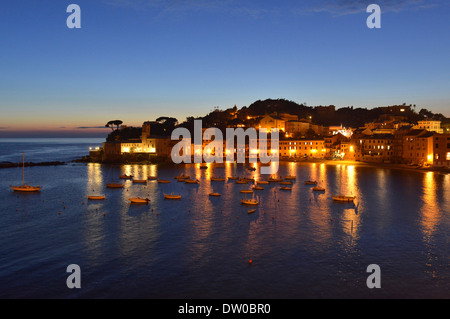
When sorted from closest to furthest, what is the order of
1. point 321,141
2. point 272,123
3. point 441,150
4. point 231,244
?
point 231,244 < point 441,150 < point 321,141 < point 272,123

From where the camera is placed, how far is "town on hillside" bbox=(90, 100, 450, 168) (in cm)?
8838

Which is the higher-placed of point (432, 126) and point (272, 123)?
point (272, 123)

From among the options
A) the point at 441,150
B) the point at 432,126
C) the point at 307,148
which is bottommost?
the point at 441,150

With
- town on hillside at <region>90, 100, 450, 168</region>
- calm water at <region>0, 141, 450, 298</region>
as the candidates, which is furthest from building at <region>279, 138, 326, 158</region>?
calm water at <region>0, 141, 450, 298</region>

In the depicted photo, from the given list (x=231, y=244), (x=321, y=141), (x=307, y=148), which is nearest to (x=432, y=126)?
(x=321, y=141)

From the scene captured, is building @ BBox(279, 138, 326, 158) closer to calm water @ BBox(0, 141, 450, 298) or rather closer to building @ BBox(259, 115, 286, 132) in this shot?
building @ BBox(259, 115, 286, 132)

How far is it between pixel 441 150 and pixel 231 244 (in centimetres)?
7561

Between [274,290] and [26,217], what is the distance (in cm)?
2862

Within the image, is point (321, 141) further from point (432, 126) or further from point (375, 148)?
point (432, 126)

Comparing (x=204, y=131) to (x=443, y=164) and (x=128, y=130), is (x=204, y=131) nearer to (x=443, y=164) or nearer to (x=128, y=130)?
(x=128, y=130)

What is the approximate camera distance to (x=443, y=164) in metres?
81.2

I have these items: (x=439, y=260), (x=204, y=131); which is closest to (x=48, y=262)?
(x=439, y=260)

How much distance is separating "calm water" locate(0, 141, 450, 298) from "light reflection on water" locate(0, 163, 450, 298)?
85 millimetres

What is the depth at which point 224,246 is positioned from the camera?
26.6 meters
